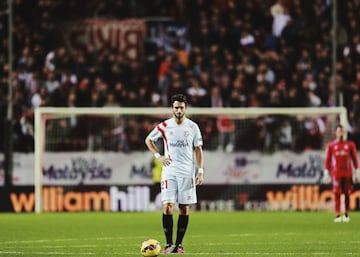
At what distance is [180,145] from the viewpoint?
15.3 meters

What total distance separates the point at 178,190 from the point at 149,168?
13.4 metres

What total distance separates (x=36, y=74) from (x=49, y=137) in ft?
8.02

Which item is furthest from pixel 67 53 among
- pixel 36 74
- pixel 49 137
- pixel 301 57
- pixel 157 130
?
pixel 157 130

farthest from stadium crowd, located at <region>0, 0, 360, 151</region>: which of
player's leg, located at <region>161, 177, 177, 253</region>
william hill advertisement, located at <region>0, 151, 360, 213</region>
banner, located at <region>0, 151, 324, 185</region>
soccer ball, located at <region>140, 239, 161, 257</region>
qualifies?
soccer ball, located at <region>140, 239, 161, 257</region>

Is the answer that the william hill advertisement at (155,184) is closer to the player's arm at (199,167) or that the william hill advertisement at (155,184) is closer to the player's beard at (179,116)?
the player's arm at (199,167)

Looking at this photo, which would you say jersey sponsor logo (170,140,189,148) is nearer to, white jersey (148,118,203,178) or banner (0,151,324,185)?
white jersey (148,118,203,178)

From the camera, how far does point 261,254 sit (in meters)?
14.5

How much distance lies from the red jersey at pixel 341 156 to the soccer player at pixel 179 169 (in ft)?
29.8

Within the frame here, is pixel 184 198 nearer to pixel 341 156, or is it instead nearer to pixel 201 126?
pixel 341 156

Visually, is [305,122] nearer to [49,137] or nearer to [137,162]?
[137,162]

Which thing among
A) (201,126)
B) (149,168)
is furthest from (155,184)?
(201,126)

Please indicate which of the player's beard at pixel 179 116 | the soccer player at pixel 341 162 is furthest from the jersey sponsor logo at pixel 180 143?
the soccer player at pixel 341 162

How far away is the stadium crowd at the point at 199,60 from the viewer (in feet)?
97.5

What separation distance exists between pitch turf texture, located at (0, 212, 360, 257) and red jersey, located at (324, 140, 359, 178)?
1.07 meters
